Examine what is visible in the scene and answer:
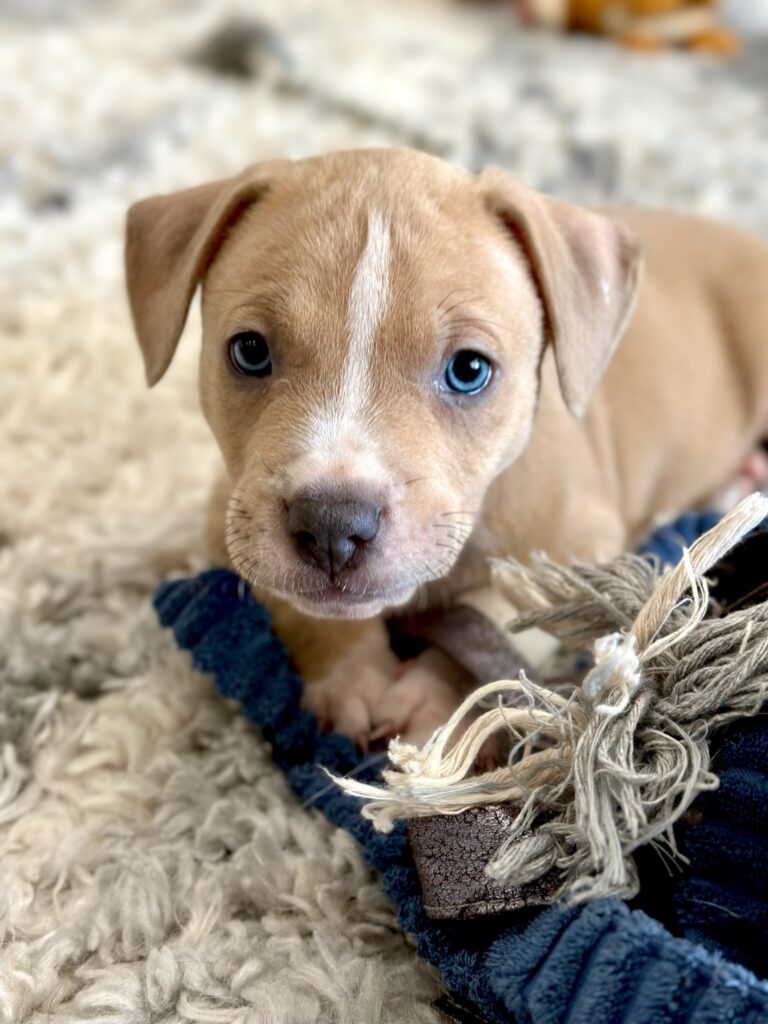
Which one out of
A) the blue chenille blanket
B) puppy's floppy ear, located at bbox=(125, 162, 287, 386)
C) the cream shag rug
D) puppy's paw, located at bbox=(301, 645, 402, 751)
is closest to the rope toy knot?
the blue chenille blanket

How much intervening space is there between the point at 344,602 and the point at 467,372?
451 millimetres

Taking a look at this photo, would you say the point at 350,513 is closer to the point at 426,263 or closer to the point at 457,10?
the point at 426,263

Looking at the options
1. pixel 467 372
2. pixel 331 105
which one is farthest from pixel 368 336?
pixel 331 105

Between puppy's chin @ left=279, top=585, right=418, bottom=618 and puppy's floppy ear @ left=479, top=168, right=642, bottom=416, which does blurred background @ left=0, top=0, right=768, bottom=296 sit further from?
puppy's chin @ left=279, top=585, right=418, bottom=618

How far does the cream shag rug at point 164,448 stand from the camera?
1.67 metres

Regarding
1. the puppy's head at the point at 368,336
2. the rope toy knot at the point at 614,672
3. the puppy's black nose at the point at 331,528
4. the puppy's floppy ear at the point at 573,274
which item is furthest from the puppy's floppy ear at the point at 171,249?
the rope toy knot at the point at 614,672

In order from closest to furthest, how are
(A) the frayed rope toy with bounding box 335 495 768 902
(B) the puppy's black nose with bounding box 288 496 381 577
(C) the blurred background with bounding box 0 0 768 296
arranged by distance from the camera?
(A) the frayed rope toy with bounding box 335 495 768 902, (B) the puppy's black nose with bounding box 288 496 381 577, (C) the blurred background with bounding box 0 0 768 296

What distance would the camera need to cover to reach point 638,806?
144 cm

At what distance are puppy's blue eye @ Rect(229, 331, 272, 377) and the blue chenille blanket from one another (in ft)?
2.43

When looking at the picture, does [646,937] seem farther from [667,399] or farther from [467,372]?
[667,399]

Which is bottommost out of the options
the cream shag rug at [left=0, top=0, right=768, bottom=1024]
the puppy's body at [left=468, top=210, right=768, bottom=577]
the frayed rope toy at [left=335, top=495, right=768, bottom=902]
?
the cream shag rug at [left=0, top=0, right=768, bottom=1024]

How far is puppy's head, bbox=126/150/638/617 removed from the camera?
172 centimetres

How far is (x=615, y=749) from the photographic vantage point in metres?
1.48

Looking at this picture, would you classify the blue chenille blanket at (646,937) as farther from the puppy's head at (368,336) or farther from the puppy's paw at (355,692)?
the puppy's head at (368,336)
